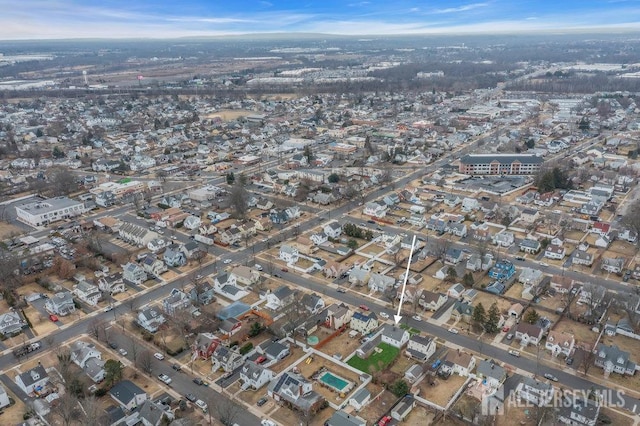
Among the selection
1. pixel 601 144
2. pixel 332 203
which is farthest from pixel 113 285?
pixel 601 144

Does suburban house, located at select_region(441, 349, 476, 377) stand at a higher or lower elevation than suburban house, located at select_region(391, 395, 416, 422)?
higher

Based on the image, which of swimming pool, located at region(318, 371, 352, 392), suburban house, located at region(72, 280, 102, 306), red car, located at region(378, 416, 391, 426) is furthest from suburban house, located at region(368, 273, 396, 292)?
suburban house, located at region(72, 280, 102, 306)

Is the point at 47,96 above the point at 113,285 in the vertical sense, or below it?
above

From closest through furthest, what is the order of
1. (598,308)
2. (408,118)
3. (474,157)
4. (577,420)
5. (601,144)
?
(577,420), (598,308), (474,157), (601,144), (408,118)

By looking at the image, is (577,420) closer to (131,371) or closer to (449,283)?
(449,283)

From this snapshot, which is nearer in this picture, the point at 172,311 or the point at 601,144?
the point at 172,311

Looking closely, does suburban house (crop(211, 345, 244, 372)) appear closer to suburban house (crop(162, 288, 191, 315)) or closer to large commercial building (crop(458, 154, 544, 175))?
suburban house (crop(162, 288, 191, 315))
